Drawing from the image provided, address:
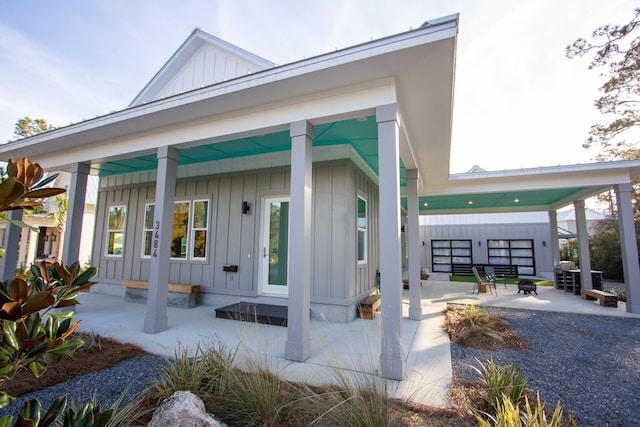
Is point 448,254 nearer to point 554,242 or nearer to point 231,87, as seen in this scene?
point 554,242

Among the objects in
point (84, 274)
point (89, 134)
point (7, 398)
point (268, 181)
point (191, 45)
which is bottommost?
point (7, 398)

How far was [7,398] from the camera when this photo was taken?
0.99 meters

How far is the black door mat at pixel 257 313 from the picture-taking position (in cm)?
532

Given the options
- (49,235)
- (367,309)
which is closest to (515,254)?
(367,309)

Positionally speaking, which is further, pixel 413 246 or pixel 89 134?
pixel 413 246

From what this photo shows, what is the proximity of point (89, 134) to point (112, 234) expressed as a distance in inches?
164

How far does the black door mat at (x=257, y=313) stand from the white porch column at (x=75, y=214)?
287 cm

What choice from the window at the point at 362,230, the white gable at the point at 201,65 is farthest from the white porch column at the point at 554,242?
the white gable at the point at 201,65

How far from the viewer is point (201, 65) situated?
5.84 m

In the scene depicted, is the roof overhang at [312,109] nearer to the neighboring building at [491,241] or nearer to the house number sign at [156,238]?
the house number sign at [156,238]

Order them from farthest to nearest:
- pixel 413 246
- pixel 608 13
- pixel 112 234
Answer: pixel 112 234, pixel 413 246, pixel 608 13

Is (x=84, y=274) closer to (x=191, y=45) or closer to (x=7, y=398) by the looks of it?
(x=7, y=398)

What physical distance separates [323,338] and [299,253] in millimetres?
1641

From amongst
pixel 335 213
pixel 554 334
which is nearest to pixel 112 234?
pixel 335 213
